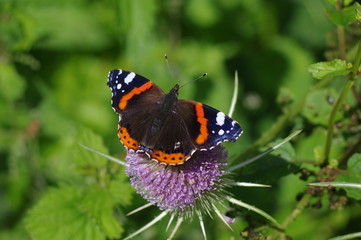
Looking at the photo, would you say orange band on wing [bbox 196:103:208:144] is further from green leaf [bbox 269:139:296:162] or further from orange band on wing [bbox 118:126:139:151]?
green leaf [bbox 269:139:296:162]

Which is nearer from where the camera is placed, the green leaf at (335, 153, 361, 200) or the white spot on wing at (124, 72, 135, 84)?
the green leaf at (335, 153, 361, 200)

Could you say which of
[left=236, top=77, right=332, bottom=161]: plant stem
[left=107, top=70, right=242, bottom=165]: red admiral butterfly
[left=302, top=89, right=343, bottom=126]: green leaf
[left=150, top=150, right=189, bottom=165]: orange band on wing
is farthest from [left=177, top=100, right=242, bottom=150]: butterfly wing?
[left=302, top=89, right=343, bottom=126]: green leaf

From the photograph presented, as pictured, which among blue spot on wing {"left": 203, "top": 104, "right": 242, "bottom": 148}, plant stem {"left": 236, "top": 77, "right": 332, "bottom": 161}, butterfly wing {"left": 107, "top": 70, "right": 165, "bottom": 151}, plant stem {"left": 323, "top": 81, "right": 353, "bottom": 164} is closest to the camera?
blue spot on wing {"left": 203, "top": 104, "right": 242, "bottom": 148}

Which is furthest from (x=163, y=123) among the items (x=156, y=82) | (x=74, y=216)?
(x=156, y=82)

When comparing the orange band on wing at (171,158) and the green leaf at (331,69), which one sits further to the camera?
the orange band on wing at (171,158)

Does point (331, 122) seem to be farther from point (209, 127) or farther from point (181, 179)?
point (181, 179)

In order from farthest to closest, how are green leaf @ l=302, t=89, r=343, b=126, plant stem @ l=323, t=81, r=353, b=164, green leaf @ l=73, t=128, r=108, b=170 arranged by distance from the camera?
1. green leaf @ l=73, t=128, r=108, b=170
2. green leaf @ l=302, t=89, r=343, b=126
3. plant stem @ l=323, t=81, r=353, b=164

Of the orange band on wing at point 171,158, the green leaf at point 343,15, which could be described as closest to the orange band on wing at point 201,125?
the orange band on wing at point 171,158

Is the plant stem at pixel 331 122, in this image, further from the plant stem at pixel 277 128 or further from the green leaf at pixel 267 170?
the plant stem at pixel 277 128
